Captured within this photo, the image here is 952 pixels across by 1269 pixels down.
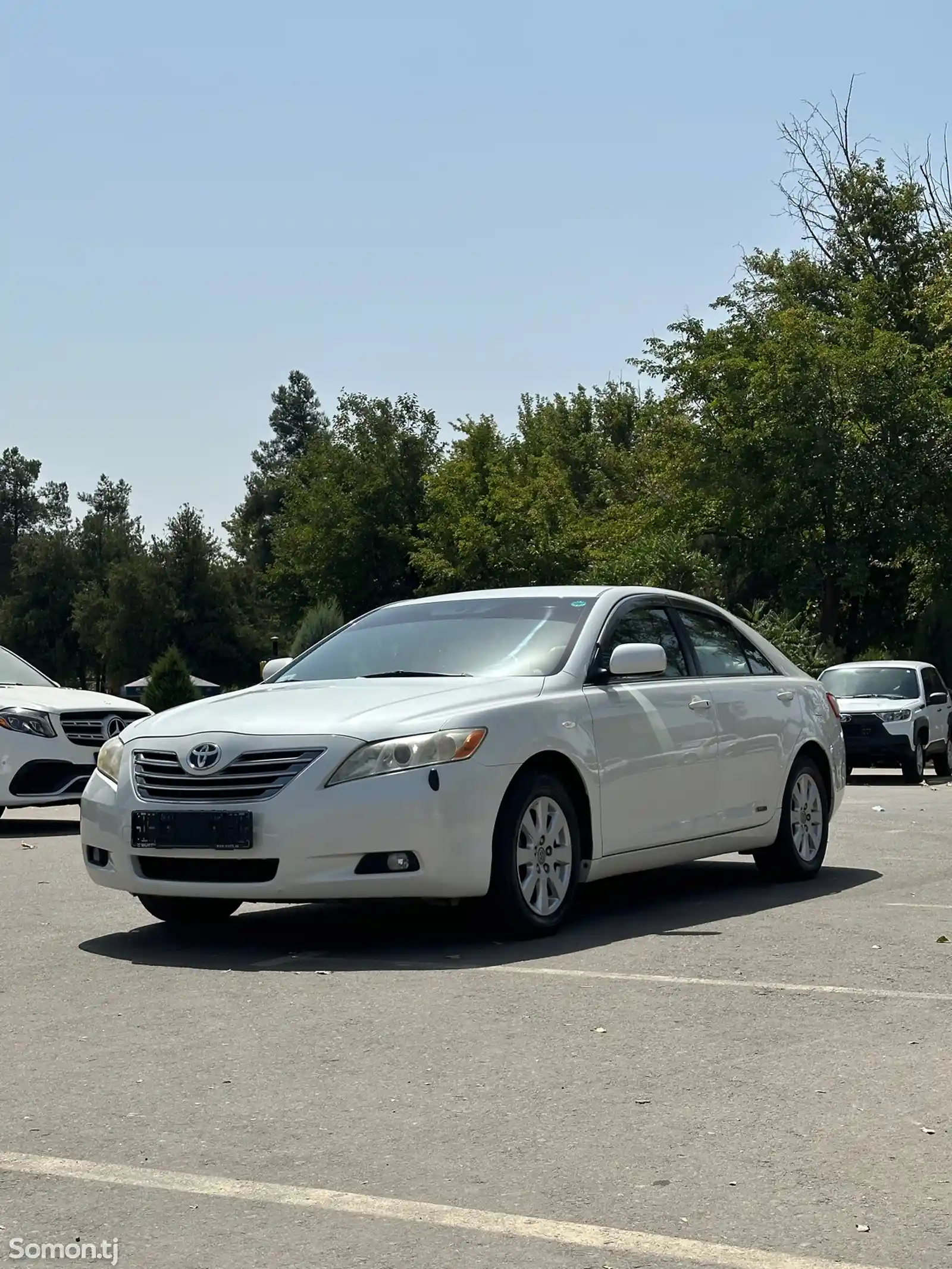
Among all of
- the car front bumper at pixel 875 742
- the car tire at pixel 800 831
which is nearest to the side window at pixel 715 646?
the car tire at pixel 800 831

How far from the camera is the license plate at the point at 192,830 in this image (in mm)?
7652

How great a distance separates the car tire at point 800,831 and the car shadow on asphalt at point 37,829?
6.40 meters

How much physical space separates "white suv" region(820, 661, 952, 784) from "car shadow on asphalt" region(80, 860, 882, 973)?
13636 mm

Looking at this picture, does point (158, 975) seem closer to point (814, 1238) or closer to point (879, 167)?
point (814, 1238)

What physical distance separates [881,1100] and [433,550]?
219ft

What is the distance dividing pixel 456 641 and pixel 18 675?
8.32 metres

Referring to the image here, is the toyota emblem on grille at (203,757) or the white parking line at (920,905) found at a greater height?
the toyota emblem on grille at (203,757)

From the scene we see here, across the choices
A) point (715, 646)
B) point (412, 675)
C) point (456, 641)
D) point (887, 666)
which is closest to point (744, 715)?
point (715, 646)

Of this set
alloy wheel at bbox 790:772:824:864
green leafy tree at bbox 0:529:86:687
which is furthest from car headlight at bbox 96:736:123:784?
green leafy tree at bbox 0:529:86:687

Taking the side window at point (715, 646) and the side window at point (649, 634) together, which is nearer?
the side window at point (649, 634)

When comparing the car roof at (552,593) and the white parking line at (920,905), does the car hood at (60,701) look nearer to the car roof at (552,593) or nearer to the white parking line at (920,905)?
the car roof at (552,593)

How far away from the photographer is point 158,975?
7305mm

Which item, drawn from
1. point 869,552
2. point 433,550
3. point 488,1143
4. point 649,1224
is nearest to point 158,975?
point 488,1143

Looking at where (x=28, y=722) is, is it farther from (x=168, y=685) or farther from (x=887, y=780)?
(x=168, y=685)
